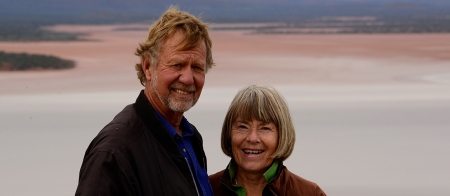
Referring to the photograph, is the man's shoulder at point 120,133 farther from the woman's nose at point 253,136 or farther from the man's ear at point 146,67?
the woman's nose at point 253,136

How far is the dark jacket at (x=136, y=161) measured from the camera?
2637 mm

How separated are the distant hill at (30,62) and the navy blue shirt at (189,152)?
1527 centimetres

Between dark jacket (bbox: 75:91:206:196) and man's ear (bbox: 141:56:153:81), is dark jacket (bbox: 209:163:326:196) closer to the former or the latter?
dark jacket (bbox: 75:91:206:196)

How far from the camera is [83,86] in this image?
14.0m

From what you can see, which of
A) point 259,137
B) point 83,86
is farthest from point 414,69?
point 259,137

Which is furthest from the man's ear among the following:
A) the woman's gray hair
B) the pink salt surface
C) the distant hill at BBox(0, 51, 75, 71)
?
the distant hill at BBox(0, 51, 75, 71)

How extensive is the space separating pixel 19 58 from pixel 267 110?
700 inches

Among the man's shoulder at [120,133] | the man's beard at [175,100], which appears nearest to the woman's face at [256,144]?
the man's beard at [175,100]

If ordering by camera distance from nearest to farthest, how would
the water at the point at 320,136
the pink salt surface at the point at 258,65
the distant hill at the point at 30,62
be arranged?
the water at the point at 320,136 → the pink salt surface at the point at 258,65 → the distant hill at the point at 30,62

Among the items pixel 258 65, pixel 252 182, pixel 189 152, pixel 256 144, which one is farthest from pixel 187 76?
pixel 258 65

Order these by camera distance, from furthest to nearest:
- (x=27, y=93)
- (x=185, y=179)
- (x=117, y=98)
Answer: (x=27, y=93), (x=117, y=98), (x=185, y=179)

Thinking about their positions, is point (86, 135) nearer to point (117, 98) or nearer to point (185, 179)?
point (117, 98)

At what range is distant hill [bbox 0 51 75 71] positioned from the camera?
1823cm

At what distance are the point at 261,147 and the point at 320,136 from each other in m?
5.48
